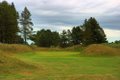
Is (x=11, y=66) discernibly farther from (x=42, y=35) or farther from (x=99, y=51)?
(x=42, y=35)

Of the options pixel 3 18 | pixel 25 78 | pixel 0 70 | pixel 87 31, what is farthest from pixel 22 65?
pixel 87 31

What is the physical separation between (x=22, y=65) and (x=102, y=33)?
187 ft

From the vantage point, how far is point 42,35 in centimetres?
10256

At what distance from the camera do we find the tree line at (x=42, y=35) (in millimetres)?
76688

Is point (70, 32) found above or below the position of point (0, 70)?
above

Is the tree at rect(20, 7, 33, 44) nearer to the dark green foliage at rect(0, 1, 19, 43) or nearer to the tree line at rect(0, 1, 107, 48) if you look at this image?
the tree line at rect(0, 1, 107, 48)

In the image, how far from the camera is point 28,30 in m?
102

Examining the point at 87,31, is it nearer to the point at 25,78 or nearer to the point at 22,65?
the point at 22,65

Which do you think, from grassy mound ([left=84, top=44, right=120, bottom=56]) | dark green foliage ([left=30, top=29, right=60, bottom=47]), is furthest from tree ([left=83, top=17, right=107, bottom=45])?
grassy mound ([left=84, top=44, right=120, bottom=56])

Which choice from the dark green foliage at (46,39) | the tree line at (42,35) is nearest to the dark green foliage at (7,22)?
the tree line at (42,35)

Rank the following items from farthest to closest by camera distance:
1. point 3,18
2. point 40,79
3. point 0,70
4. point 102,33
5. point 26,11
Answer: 1. point 26,11
2. point 102,33
3. point 3,18
4. point 0,70
5. point 40,79

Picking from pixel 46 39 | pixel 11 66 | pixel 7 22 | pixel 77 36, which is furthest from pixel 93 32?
Answer: pixel 11 66

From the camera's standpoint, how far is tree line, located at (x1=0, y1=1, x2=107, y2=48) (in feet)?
252

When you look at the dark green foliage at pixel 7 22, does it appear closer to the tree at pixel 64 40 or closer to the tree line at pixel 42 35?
the tree line at pixel 42 35
